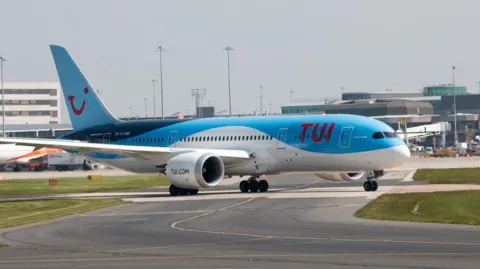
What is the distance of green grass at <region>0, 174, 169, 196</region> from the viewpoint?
6347 cm

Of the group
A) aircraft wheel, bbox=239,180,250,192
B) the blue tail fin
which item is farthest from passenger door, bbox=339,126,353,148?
the blue tail fin

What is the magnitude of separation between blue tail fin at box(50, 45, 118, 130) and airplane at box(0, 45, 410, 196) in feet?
0.20

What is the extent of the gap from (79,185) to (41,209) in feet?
79.5

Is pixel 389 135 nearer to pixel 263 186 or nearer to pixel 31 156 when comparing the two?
pixel 263 186

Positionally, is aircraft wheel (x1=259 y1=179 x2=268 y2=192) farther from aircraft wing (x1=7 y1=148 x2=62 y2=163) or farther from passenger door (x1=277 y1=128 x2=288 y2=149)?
aircraft wing (x1=7 y1=148 x2=62 y2=163)

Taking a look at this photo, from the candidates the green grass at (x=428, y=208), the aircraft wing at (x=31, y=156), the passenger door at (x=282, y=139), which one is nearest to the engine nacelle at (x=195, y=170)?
the passenger door at (x=282, y=139)

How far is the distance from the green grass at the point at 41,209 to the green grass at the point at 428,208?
1222cm

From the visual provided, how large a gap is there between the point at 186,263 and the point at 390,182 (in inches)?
1597

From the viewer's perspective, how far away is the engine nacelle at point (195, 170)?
53188 millimetres

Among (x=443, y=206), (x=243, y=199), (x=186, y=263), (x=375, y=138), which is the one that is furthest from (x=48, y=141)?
(x=186, y=263)

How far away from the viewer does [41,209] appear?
4666 centimetres

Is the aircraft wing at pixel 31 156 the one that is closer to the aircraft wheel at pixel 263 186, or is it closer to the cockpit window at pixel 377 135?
the aircraft wheel at pixel 263 186

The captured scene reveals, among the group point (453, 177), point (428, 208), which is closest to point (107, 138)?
point (453, 177)

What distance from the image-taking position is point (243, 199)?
4900 centimetres
